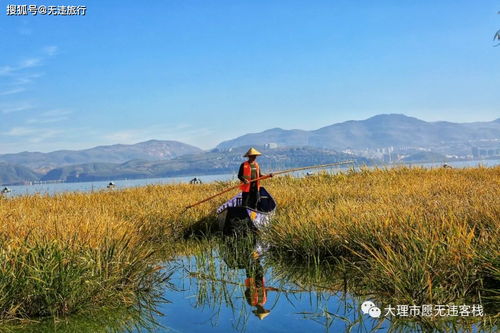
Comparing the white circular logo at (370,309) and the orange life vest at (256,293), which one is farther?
the orange life vest at (256,293)

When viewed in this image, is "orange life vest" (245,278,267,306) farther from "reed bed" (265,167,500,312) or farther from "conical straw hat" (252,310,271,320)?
"reed bed" (265,167,500,312)

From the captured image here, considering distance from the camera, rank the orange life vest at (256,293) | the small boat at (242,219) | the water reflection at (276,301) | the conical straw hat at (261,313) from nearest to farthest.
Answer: the water reflection at (276,301) < the conical straw hat at (261,313) < the orange life vest at (256,293) < the small boat at (242,219)

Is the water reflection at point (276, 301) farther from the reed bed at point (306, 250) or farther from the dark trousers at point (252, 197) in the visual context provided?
the dark trousers at point (252, 197)

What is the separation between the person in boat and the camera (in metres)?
15.3

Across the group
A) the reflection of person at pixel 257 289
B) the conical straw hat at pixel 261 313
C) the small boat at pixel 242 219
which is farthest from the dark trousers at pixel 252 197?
the conical straw hat at pixel 261 313

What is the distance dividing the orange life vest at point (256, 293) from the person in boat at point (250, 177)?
18.6 feet

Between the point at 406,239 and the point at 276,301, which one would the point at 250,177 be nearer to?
the point at 406,239

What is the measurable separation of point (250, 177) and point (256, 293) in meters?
6.63

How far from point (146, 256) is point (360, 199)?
7.78 m

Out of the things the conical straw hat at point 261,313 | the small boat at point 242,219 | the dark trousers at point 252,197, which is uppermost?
the dark trousers at point 252,197

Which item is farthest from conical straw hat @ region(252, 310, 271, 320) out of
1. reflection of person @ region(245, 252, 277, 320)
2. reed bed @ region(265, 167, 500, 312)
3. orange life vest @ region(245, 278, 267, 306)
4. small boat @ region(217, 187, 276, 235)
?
small boat @ region(217, 187, 276, 235)

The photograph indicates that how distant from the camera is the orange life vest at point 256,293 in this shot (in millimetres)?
8562

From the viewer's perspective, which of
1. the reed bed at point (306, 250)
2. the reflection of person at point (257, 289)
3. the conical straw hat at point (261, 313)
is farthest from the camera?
the reflection of person at point (257, 289)

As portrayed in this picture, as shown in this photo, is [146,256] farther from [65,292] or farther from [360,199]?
[360,199]
